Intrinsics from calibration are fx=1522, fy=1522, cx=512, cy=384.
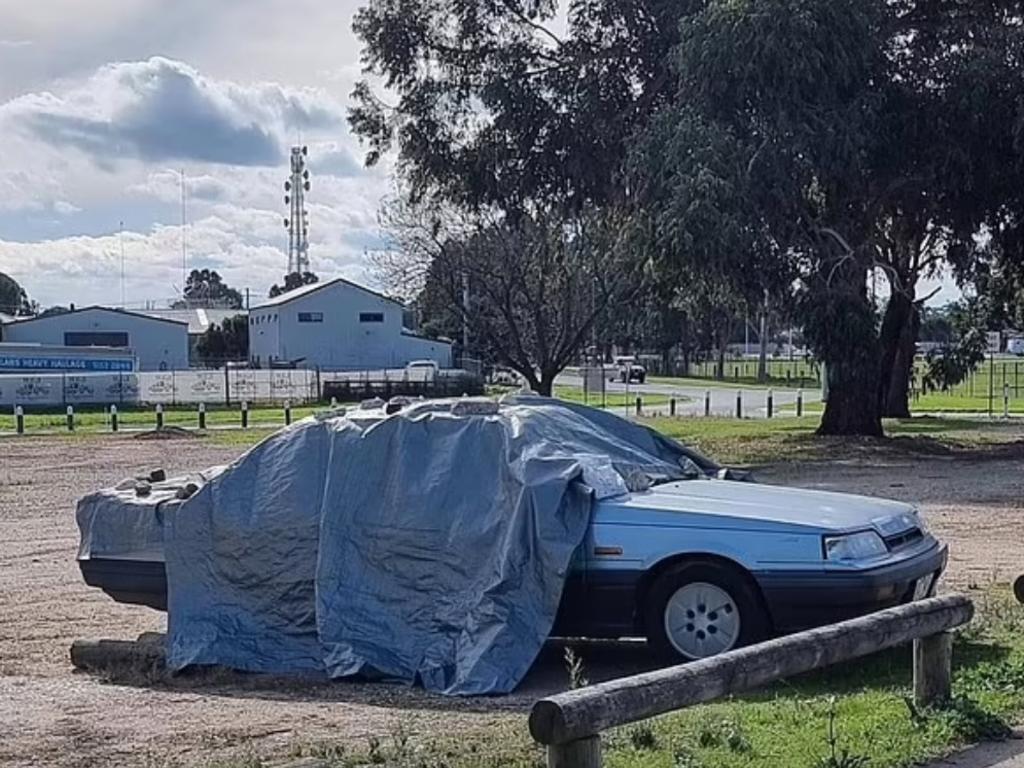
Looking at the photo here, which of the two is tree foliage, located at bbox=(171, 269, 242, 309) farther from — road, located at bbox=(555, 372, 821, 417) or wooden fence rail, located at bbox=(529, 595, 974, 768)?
wooden fence rail, located at bbox=(529, 595, 974, 768)

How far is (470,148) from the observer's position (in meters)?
32.5

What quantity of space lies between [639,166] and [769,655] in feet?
68.7

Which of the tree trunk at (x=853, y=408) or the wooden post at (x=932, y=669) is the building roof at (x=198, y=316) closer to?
the tree trunk at (x=853, y=408)

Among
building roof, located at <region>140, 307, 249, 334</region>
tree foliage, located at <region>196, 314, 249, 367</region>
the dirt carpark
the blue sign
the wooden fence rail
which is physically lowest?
the dirt carpark

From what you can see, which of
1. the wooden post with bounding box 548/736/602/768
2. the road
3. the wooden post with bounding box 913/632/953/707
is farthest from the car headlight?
the road

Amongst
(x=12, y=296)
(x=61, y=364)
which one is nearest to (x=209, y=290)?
(x=12, y=296)

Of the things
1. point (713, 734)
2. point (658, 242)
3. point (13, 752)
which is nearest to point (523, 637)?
point (713, 734)

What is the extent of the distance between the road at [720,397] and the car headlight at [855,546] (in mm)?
40182

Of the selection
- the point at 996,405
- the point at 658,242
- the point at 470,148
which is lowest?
the point at 996,405

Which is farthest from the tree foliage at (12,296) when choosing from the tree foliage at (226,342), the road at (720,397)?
the road at (720,397)

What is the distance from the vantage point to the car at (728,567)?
8883 mm

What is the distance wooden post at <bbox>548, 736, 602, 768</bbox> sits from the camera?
18.1ft

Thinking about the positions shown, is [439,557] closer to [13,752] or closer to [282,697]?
[282,697]

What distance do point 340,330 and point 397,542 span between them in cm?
8525
